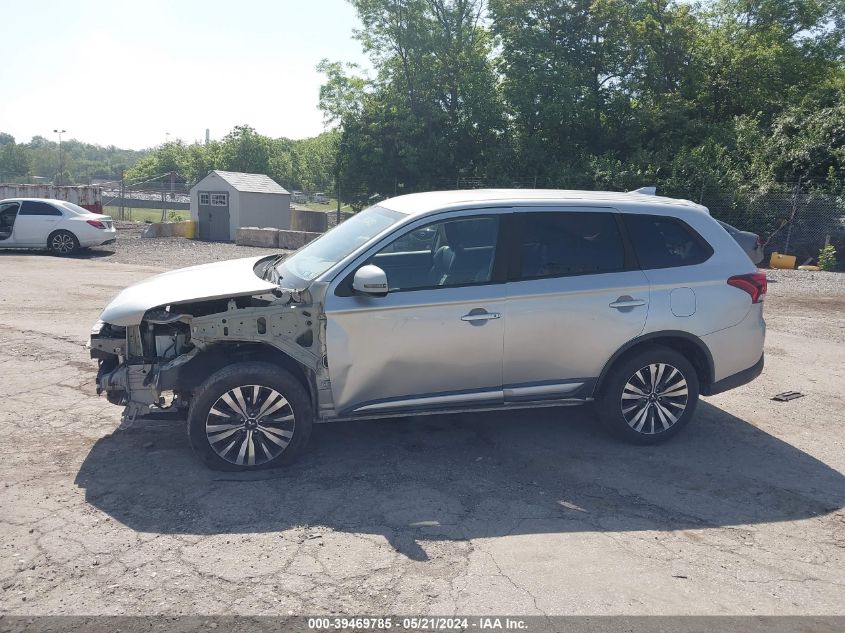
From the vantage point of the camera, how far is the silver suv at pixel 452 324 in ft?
15.7

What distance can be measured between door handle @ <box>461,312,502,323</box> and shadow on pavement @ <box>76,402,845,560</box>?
1.05m

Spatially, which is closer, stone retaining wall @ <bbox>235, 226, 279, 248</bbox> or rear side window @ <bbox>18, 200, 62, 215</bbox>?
rear side window @ <bbox>18, 200, 62, 215</bbox>

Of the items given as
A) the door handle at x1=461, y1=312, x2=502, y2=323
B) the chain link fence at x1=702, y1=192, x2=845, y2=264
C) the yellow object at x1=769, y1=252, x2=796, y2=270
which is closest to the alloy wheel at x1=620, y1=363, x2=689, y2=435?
the door handle at x1=461, y1=312, x2=502, y2=323

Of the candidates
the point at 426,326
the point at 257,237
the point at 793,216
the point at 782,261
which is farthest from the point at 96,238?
the point at 793,216

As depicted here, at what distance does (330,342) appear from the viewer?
477 centimetres

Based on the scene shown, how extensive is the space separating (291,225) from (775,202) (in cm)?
1784

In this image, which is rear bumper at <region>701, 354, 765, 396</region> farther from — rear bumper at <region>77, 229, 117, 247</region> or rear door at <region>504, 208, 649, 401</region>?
rear bumper at <region>77, 229, 117, 247</region>

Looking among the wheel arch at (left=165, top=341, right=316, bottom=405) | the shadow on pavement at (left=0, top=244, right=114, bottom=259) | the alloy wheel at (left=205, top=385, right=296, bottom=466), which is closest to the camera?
the alloy wheel at (left=205, top=385, right=296, bottom=466)

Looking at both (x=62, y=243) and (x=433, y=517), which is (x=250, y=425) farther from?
(x=62, y=243)

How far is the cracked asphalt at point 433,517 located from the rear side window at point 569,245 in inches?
54.5

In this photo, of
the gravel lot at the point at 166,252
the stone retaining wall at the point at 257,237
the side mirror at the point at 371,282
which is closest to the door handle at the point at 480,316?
the side mirror at the point at 371,282

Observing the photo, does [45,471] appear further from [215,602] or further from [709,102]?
[709,102]

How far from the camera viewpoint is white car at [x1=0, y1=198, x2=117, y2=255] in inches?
699

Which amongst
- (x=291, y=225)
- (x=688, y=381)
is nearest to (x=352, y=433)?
(x=688, y=381)
